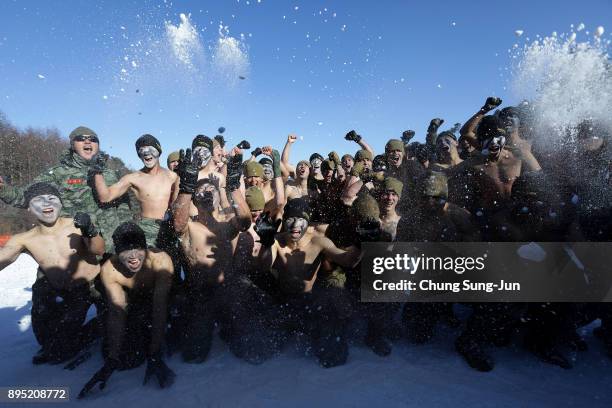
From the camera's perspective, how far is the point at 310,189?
5414 millimetres

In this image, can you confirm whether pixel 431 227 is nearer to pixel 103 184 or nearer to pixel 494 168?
pixel 494 168

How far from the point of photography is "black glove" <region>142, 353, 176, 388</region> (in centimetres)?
262

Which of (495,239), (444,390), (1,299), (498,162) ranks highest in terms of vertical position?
(498,162)

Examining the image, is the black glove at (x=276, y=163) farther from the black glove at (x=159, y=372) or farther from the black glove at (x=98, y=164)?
the black glove at (x=159, y=372)

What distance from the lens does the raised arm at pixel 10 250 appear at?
112 inches

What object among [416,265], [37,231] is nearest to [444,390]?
[416,265]

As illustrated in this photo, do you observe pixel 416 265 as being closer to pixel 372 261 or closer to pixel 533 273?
pixel 372 261

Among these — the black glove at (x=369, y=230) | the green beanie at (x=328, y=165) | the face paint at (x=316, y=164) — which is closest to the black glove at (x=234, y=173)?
the green beanie at (x=328, y=165)

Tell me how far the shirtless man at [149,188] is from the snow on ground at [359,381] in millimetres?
1447

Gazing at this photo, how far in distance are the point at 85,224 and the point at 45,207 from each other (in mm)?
583

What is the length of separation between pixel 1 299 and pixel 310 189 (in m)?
4.85

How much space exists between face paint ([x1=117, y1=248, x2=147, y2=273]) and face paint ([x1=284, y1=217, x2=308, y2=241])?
4.22ft

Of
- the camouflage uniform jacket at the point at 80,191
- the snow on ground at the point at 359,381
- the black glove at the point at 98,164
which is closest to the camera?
the snow on ground at the point at 359,381

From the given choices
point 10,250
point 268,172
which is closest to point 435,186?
point 268,172
